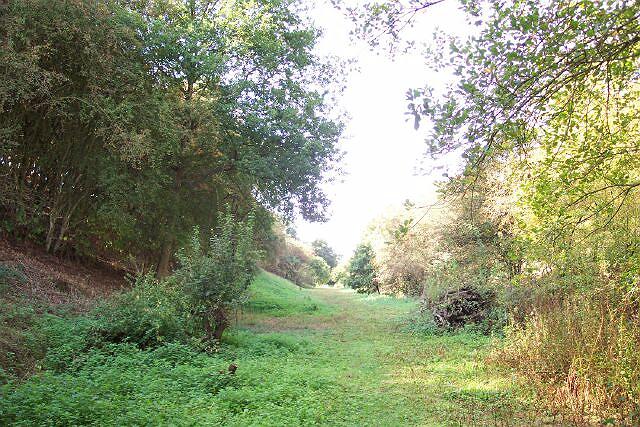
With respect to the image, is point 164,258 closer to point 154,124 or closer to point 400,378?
point 154,124

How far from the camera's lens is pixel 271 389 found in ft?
21.5

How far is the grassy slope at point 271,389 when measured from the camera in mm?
4961

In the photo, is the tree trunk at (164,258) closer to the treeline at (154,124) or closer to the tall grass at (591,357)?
the treeline at (154,124)

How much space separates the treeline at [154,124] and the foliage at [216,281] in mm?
1153

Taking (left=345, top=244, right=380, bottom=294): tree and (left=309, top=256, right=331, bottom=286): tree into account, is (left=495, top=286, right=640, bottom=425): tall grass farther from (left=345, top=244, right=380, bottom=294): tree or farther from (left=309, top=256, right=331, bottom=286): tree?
(left=309, top=256, right=331, bottom=286): tree

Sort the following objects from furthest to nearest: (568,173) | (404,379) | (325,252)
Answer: (325,252) < (404,379) < (568,173)

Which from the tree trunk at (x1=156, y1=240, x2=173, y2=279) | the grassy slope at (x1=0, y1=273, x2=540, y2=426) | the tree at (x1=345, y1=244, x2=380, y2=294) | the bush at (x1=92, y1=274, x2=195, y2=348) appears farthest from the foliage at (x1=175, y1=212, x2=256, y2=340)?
the tree at (x1=345, y1=244, x2=380, y2=294)

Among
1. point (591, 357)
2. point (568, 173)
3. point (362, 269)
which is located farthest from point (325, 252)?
point (568, 173)

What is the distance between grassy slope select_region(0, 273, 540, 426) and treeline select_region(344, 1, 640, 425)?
110 centimetres

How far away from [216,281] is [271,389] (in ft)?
14.0

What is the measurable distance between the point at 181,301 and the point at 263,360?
219 cm

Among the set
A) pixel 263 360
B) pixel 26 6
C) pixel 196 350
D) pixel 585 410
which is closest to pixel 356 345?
pixel 263 360

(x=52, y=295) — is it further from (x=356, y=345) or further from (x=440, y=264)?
(x=440, y=264)

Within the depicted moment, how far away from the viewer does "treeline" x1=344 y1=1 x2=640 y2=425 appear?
4387 mm
